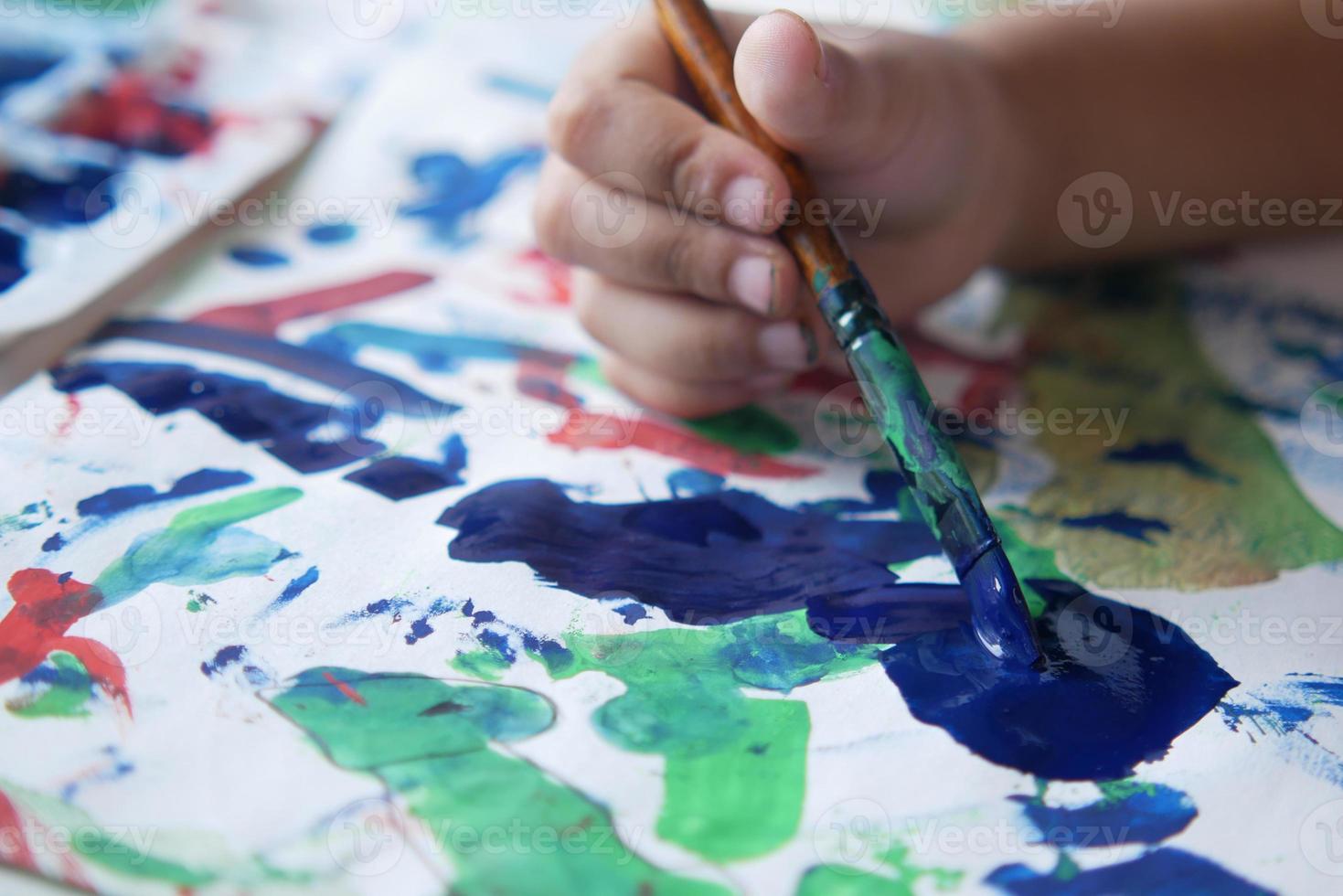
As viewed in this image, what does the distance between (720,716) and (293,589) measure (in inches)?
8.7

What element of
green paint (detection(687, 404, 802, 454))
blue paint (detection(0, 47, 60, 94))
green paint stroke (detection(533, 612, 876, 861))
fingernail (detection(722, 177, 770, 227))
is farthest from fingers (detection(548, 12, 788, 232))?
blue paint (detection(0, 47, 60, 94))

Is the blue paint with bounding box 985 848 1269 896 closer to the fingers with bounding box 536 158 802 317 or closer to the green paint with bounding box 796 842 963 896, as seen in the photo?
the green paint with bounding box 796 842 963 896

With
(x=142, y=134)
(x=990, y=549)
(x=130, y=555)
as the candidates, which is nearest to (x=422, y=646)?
(x=130, y=555)

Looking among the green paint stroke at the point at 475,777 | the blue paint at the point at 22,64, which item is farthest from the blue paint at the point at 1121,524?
the blue paint at the point at 22,64

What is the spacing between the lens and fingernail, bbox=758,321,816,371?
0.68 metres

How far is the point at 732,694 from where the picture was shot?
1.63ft

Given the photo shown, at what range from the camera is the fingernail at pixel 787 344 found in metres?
0.68

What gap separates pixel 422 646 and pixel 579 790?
0.36 ft

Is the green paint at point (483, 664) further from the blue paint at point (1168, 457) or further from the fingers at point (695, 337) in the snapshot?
the blue paint at point (1168, 457)

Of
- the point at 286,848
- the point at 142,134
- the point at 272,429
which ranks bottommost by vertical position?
the point at 286,848

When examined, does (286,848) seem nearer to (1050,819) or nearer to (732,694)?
(732,694)

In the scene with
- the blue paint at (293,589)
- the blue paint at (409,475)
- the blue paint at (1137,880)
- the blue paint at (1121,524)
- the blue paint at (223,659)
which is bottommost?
the blue paint at (223,659)

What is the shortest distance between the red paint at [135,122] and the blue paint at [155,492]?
41cm

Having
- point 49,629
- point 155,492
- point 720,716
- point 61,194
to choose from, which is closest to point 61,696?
point 49,629
